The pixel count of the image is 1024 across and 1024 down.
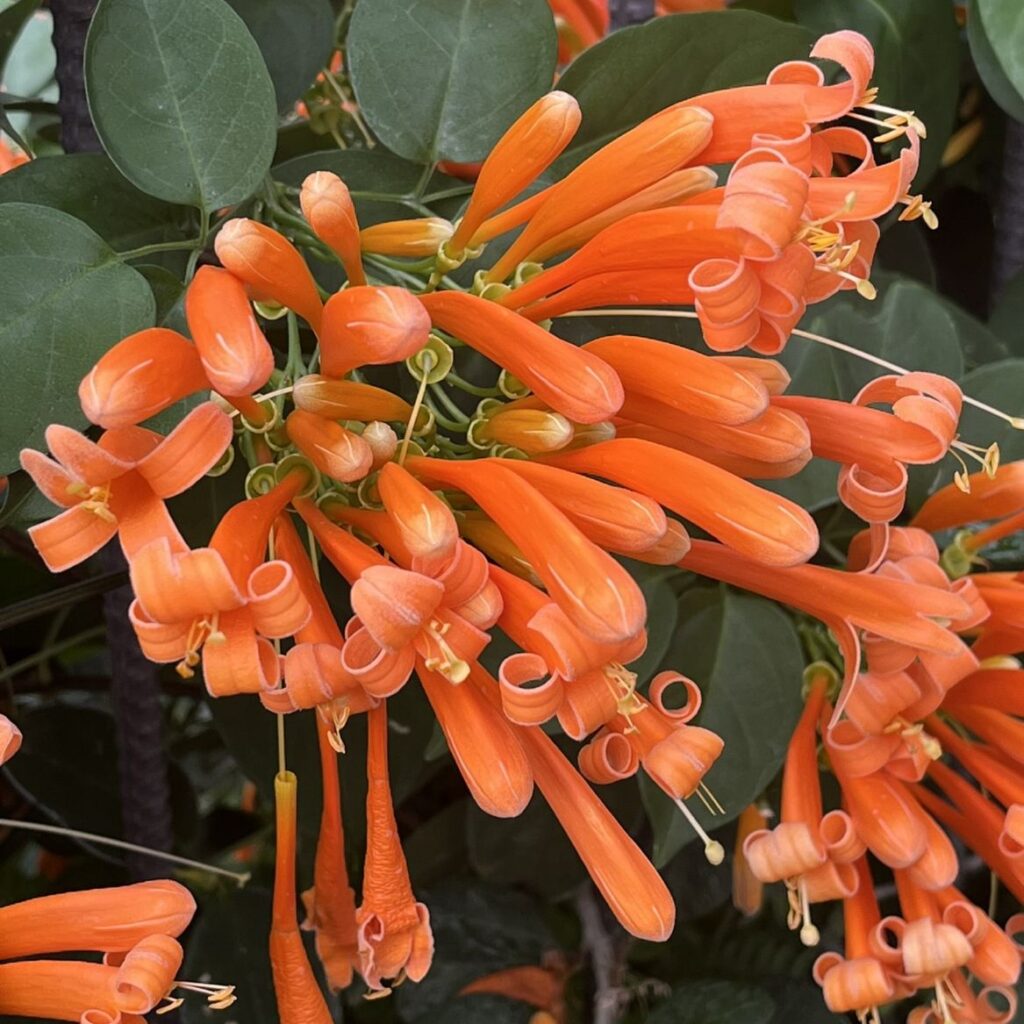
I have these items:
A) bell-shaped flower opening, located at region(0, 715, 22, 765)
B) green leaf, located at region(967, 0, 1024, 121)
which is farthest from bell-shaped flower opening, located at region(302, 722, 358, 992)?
green leaf, located at region(967, 0, 1024, 121)

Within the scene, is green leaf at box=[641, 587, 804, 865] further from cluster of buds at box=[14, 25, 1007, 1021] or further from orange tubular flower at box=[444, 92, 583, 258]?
orange tubular flower at box=[444, 92, 583, 258]

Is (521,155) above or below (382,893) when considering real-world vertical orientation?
above

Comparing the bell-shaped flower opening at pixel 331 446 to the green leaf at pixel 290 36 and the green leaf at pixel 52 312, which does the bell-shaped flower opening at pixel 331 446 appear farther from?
the green leaf at pixel 290 36

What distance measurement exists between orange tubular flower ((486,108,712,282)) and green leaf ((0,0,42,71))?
25 centimetres

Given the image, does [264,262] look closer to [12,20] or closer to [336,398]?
[336,398]

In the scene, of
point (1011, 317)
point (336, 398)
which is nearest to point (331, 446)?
point (336, 398)

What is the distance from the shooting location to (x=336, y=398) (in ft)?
1.24

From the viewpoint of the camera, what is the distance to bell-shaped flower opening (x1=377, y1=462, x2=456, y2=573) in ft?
1.10

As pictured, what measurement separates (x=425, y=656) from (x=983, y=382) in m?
0.37

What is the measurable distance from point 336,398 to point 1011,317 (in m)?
0.48

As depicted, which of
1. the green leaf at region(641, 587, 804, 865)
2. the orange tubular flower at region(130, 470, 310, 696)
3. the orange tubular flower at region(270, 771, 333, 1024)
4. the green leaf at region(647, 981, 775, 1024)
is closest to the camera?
the orange tubular flower at region(130, 470, 310, 696)

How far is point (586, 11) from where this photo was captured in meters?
0.81

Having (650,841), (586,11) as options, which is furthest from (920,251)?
(650,841)

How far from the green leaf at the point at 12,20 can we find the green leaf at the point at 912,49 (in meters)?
0.38
